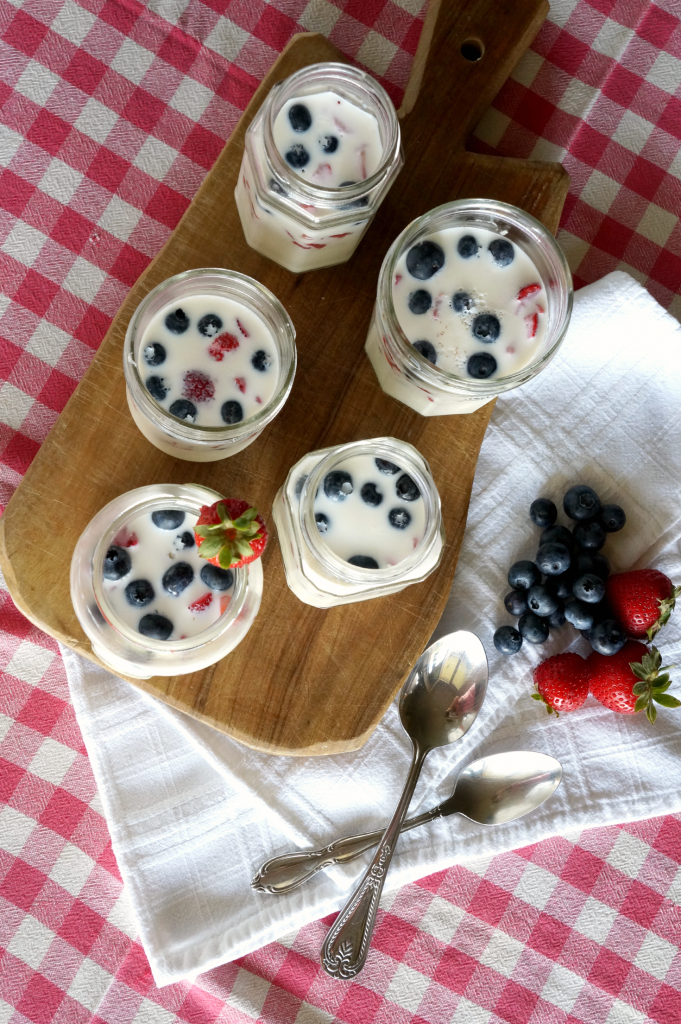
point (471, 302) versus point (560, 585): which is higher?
point (471, 302)

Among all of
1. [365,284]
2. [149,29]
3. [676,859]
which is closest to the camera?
[365,284]

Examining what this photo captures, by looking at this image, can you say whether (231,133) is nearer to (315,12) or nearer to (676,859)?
(315,12)

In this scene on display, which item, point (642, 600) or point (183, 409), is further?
point (642, 600)

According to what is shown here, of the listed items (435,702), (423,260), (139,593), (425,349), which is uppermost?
(423,260)

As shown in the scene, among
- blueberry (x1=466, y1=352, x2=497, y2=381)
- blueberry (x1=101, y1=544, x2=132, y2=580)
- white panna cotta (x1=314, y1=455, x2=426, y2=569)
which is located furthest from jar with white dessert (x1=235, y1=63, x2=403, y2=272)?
blueberry (x1=101, y1=544, x2=132, y2=580)

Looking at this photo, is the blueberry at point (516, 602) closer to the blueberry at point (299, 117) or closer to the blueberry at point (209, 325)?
the blueberry at point (209, 325)

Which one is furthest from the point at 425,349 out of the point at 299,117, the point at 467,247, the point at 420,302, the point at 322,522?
the point at 299,117

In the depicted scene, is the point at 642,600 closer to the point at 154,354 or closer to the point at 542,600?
the point at 542,600

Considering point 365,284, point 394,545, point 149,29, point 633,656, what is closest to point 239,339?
point 365,284
